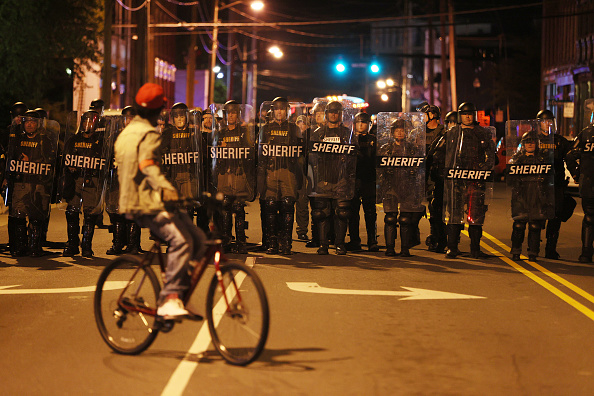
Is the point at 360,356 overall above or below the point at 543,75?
below

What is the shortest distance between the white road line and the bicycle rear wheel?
0.36 meters

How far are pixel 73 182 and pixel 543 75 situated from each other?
4300 cm

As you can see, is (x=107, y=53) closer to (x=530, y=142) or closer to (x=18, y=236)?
(x=18, y=236)

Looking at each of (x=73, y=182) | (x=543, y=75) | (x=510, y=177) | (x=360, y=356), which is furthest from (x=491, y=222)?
(x=543, y=75)

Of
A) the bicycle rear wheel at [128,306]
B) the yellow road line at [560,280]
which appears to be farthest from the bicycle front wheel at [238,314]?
the yellow road line at [560,280]

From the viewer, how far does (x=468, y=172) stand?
1310cm

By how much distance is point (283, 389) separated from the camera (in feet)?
20.1

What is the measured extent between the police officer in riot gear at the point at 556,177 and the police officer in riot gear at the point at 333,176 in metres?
2.75

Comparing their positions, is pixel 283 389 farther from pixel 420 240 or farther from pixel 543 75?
pixel 543 75

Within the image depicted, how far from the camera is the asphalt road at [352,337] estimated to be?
6.30 metres

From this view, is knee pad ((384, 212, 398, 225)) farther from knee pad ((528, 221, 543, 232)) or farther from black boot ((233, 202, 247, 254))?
black boot ((233, 202, 247, 254))

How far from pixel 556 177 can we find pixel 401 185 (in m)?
2.22

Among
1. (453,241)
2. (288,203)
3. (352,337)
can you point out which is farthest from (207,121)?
(352,337)

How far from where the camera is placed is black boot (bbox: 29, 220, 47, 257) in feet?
42.2
